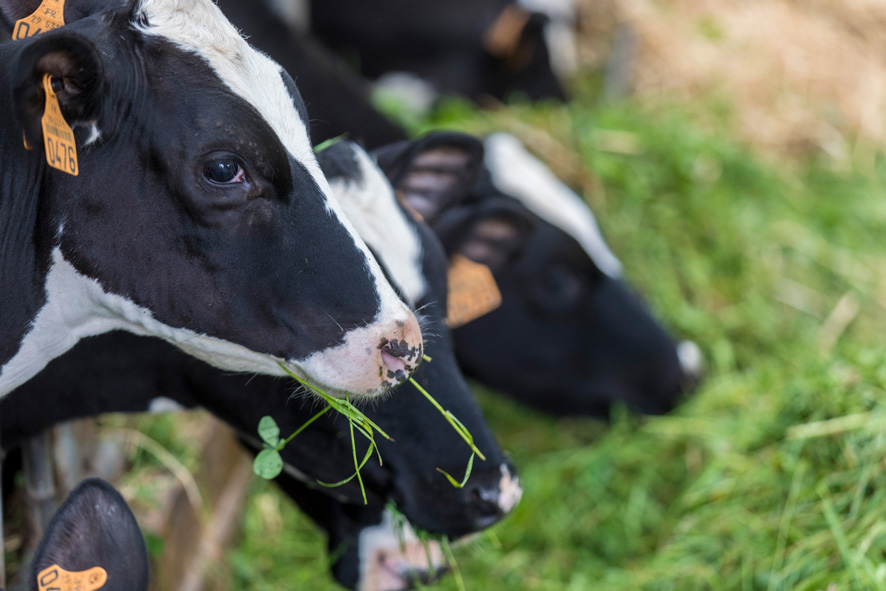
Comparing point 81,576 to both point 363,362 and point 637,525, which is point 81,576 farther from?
point 637,525

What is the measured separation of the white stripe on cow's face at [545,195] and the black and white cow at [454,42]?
1.84 meters

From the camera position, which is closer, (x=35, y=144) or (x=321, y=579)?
(x=35, y=144)

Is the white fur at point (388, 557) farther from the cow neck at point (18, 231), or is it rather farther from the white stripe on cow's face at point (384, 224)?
the cow neck at point (18, 231)

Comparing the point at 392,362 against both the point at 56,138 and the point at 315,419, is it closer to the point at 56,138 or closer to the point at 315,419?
the point at 315,419

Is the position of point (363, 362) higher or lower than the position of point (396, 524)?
higher

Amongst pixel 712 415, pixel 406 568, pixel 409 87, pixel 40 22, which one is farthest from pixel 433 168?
pixel 409 87

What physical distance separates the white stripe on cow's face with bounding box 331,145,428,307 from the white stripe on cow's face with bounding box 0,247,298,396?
450mm

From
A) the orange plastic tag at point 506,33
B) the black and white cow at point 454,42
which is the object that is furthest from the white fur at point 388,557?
the orange plastic tag at point 506,33

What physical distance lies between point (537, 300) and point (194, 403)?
5.39ft

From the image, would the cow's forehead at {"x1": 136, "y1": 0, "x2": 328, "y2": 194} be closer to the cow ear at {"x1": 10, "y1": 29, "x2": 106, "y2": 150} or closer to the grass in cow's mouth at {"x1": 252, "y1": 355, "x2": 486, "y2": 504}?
the cow ear at {"x1": 10, "y1": 29, "x2": 106, "y2": 150}

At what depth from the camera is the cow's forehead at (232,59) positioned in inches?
55.7

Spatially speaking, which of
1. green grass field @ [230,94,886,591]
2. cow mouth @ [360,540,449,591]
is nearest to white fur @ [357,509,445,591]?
cow mouth @ [360,540,449,591]

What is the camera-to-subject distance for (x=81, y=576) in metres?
1.42

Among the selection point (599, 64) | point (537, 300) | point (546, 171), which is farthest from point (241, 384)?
point (599, 64)
